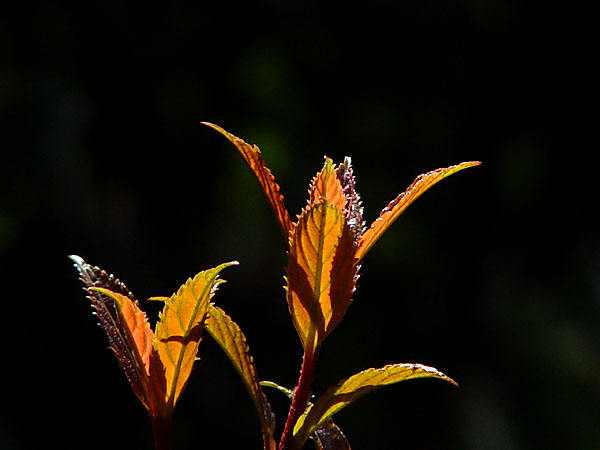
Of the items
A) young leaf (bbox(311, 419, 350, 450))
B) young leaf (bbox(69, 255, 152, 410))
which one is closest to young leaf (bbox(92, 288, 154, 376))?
young leaf (bbox(69, 255, 152, 410))

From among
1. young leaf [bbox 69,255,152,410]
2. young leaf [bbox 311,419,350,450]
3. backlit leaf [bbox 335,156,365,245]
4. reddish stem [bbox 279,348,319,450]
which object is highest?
backlit leaf [bbox 335,156,365,245]

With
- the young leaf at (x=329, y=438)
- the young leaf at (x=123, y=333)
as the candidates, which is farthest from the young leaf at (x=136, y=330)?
the young leaf at (x=329, y=438)

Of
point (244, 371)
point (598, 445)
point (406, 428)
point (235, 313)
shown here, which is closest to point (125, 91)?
point (235, 313)

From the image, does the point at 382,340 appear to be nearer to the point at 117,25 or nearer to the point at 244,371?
the point at 117,25

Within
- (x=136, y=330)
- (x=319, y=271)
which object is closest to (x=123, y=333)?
(x=136, y=330)

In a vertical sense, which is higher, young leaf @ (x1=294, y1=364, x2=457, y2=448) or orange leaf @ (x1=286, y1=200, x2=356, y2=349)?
orange leaf @ (x1=286, y1=200, x2=356, y2=349)

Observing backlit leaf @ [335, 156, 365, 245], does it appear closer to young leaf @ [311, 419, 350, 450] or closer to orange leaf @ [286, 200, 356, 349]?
orange leaf @ [286, 200, 356, 349]

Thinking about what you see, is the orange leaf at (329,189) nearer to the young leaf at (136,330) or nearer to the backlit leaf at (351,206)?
the backlit leaf at (351,206)
